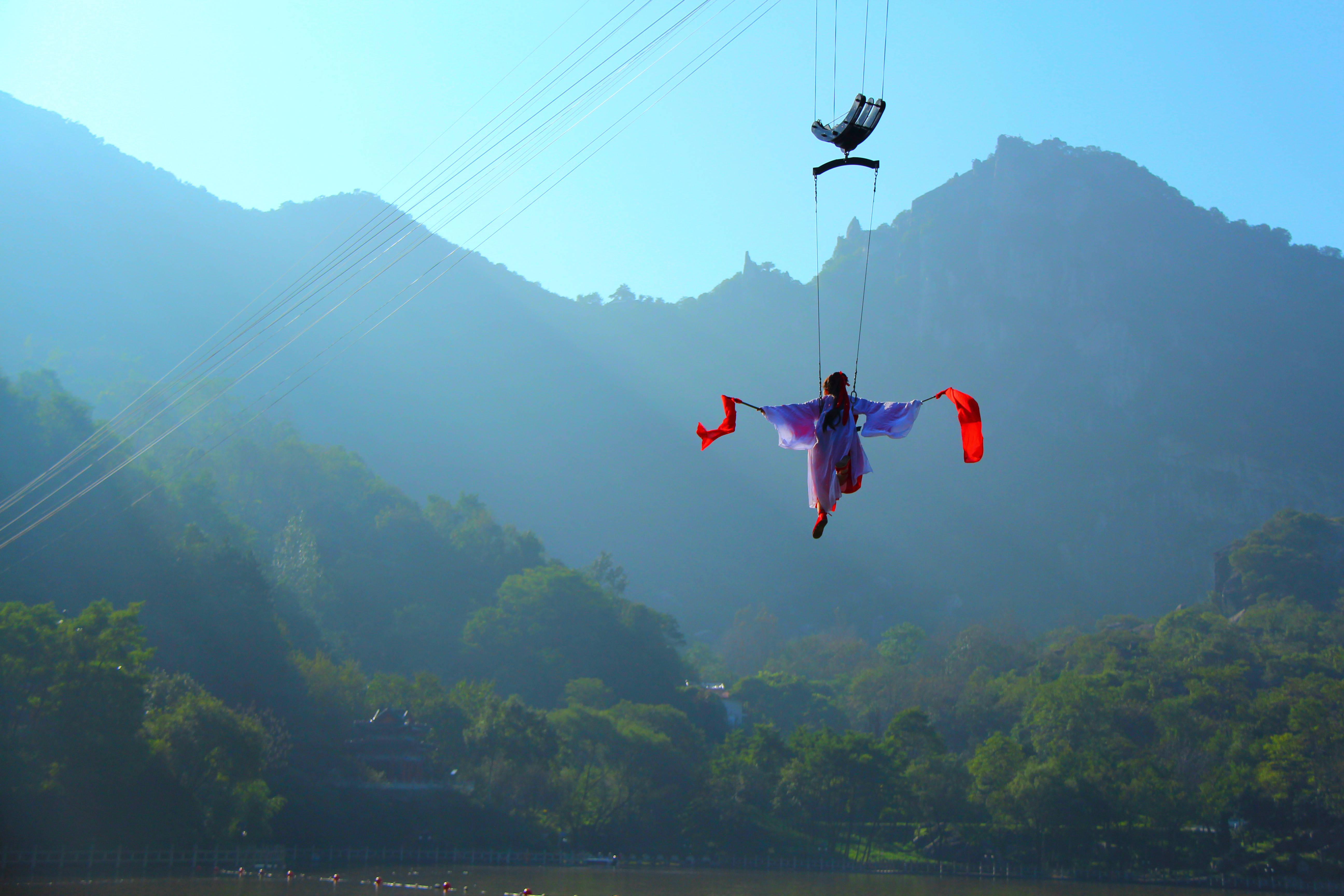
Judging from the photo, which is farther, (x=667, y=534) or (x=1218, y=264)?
(x=1218, y=264)

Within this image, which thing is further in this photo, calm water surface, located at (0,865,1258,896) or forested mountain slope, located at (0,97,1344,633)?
forested mountain slope, located at (0,97,1344,633)

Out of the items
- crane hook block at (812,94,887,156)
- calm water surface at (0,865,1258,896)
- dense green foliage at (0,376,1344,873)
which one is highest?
crane hook block at (812,94,887,156)

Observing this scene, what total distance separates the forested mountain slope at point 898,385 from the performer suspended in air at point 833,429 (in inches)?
4781

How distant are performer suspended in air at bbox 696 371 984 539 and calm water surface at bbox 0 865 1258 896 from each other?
22.6 m

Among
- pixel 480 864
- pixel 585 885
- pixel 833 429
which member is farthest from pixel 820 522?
pixel 480 864

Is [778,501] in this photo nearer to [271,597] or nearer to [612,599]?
[612,599]

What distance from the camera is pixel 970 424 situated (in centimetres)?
962

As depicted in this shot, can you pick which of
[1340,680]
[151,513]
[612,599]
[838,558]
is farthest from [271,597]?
[838,558]

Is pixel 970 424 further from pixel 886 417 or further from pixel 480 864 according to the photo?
pixel 480 864

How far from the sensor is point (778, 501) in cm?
15438

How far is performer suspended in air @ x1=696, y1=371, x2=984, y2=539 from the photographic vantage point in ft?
35.0

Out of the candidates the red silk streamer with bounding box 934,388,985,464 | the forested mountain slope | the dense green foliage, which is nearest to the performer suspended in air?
the red silk streamer with bounding box 934,388,985,464

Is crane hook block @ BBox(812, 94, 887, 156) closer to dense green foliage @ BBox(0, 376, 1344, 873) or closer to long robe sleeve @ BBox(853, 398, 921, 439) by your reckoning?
long robe sleeve @ BBox(853, 398, 921, 439)

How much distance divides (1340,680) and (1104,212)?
429ft
